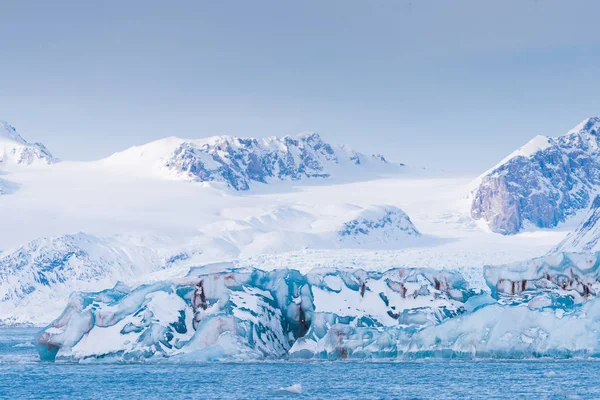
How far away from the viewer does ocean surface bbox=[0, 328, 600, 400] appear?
7119cm

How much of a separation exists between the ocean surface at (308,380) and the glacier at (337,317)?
1.41 m

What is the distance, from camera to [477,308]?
288ft

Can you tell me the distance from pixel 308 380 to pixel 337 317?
40.9ft

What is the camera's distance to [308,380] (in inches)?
3118

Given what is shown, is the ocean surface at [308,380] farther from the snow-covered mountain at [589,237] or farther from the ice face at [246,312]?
the snow-covered mountain at [589,237]

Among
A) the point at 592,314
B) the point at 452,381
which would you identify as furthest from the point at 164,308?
the point at 592,314

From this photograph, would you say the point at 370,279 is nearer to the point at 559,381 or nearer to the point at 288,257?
the point at 559,381

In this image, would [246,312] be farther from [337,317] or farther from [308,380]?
[308,380]

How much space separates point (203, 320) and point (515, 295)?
24424 millimetres

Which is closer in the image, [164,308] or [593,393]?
[593,393]

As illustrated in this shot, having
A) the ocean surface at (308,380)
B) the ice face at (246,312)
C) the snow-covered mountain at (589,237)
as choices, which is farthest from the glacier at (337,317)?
the snow-covered mountain at (589,237)

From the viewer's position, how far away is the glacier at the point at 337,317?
8731cm

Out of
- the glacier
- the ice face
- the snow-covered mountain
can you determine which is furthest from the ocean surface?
the snow-covered mountain

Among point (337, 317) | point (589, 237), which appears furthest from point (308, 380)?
point (589, 237)
